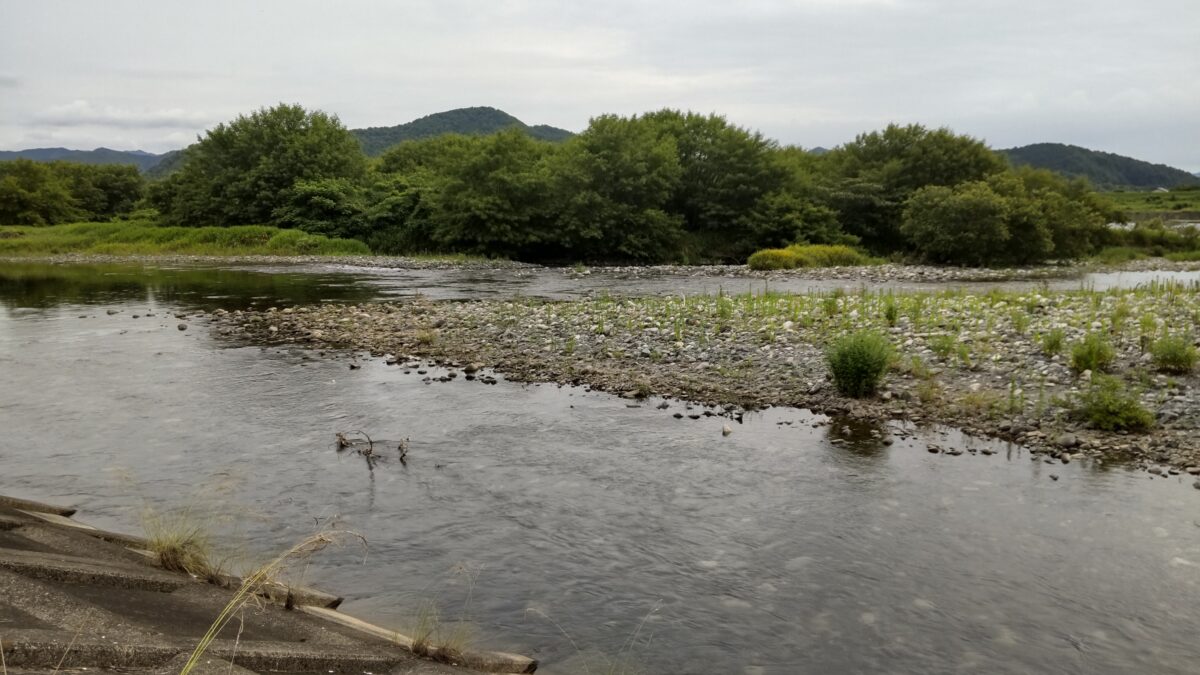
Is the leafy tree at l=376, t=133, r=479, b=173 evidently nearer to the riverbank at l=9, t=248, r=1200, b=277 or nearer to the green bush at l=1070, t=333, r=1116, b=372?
the riverbank at l=9, t=248, r=1200, b=277

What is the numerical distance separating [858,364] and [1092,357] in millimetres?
4345

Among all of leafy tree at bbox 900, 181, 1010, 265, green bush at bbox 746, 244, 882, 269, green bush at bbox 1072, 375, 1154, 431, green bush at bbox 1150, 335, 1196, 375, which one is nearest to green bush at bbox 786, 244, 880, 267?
green bush at bbox 746, 244, 882, 269

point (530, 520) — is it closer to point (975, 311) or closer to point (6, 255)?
point (975, 311)

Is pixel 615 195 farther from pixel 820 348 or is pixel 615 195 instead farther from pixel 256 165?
pixel 820 348

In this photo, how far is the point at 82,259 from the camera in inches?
2276

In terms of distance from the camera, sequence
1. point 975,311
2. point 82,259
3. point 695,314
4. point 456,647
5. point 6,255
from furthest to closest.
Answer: point 6,255
point 82,259
point 695,314
point 975,311
point 456,647

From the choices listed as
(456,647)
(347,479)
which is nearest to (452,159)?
(347,479)

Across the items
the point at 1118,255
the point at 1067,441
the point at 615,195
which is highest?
the point at 615,195

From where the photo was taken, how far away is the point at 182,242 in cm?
6450

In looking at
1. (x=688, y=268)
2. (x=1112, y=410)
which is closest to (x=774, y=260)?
(x=688, y=268)

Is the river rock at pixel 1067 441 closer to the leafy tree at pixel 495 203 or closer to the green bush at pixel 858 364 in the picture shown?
the green bush at pixel 858 364

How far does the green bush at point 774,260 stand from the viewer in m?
50.8

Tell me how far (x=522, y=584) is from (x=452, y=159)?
6112cm

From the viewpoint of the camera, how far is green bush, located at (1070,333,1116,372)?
14695 millimetres
